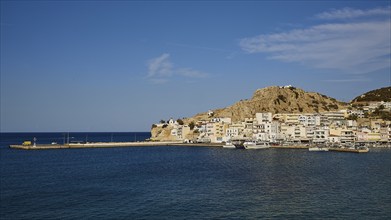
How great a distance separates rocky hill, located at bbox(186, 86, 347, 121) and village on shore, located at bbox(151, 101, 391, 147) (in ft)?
49.7

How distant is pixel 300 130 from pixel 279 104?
4858 centimetres

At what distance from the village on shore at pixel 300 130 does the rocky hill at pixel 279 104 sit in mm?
15151

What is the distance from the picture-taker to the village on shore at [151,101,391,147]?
112562 mm

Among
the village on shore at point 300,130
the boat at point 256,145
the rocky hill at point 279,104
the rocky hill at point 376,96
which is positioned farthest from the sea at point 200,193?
the rocky hill at point 376,96

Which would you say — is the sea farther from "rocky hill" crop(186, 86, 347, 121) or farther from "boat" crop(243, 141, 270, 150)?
"rocky hill" crop(186, 86, 347, 121)

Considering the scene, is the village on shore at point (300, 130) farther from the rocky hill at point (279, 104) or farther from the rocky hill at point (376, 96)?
the rocky hill at point (376, 96)

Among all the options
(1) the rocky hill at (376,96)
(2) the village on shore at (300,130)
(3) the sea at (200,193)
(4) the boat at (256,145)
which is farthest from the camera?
(1) the rocky hill at (376,96)

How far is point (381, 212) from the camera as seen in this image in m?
28.4

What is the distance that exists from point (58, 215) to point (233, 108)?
460ft

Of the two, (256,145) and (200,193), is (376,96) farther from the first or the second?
(200,193)

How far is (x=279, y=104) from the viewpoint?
169m

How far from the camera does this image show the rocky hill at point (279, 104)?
163 metres

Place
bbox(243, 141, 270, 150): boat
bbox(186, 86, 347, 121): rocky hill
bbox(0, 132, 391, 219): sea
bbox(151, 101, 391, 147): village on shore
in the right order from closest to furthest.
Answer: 1. bbox(0, 132, 391, 219): sea
2. bbox(243, 141, 270, 150): boat
3. bbox(151, 101, 391, 147): village on shore
4. bbox(186, 86, 347, 121): rocky hill

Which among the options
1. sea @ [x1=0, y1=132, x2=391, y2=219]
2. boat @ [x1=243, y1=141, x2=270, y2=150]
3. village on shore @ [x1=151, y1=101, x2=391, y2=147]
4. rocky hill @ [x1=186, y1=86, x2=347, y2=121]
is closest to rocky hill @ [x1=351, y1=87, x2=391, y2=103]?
rocky hill @ [x1=186, y1=86, x2=347, y2=121]
